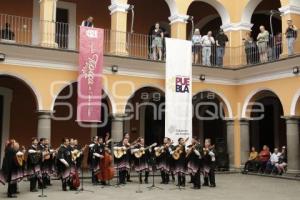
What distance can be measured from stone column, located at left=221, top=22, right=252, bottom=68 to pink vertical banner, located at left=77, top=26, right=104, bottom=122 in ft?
20.9

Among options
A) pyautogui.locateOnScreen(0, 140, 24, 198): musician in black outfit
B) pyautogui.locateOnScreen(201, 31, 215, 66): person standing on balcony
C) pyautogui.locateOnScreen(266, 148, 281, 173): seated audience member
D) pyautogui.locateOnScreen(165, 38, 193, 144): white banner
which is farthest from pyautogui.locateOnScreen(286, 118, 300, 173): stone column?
pyautogui.locateOnScreen(0, 140, 24, 198): musician in black outfit

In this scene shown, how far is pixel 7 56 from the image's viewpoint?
51.5 feet

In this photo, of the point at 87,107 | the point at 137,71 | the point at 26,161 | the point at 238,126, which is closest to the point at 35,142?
the point at 26,161

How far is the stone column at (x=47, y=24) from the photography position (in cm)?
1677

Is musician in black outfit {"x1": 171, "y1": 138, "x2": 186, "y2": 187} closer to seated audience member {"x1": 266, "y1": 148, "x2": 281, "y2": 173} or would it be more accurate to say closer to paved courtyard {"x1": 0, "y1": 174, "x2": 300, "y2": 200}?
paved courtyard {"x1": 0, "y1": 174, "x2": 300, "y2": 200}

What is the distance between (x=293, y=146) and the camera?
1794 centimetres

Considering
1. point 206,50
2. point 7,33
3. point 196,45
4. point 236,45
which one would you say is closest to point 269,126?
point 236,45

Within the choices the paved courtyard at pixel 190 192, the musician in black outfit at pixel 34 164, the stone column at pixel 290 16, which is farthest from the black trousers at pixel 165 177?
the stone column at pixel 290 16

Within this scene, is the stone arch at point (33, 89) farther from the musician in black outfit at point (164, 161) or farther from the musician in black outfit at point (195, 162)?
the musician in black outfit at point (195, 162)

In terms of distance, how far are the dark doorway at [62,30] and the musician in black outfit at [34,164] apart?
23.0 ft

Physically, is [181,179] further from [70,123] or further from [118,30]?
[70,123]

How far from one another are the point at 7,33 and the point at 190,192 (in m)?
9.37

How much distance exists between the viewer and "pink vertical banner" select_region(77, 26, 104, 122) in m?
16.5

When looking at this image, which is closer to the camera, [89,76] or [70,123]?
[89,76]
